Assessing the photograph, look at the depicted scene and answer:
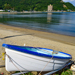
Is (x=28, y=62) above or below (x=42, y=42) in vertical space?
above

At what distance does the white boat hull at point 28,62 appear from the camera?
5.15 m

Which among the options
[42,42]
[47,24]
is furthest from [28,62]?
[47,24]

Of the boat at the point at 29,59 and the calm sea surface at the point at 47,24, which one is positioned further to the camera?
the calm sea surface at the point at 47,24

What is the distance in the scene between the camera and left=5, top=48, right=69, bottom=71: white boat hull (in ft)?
16.9

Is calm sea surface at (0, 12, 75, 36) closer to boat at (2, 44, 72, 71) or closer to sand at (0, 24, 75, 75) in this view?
sand at (0, 24, 75, 75)

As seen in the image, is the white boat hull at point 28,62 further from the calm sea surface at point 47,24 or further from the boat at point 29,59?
the calm sea surface at point 47,24

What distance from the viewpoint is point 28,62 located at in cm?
530

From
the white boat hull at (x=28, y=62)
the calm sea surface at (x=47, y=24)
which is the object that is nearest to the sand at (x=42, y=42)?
the white boat hull at (x=28, y=62)

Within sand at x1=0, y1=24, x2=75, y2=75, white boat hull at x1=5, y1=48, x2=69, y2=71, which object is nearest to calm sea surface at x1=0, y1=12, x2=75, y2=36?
sand at x1=0, y1=24, x2=75, y2=75

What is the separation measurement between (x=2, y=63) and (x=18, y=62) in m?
1.78

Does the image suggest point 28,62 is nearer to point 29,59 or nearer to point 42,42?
point 29,59

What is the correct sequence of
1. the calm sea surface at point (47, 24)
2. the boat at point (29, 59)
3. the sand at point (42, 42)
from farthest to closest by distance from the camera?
the calm sea surface at point (47, 24) < the sand at point (42, 42) < the boat at point (29, 59)

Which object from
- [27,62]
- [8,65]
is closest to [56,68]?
[27,62]

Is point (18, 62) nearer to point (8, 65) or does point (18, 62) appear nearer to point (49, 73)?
point (8, 65)
